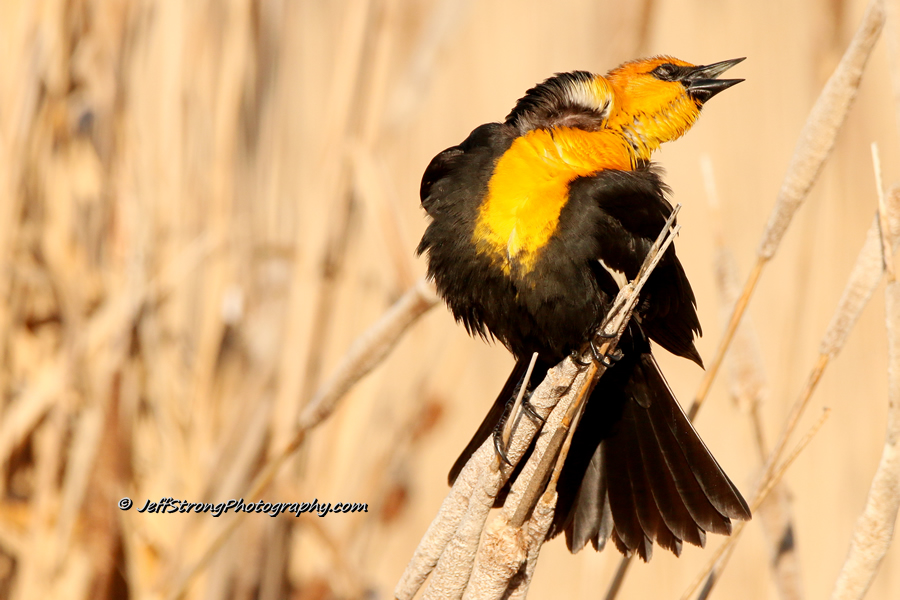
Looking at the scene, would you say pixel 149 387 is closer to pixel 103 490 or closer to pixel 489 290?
pixel 103 490

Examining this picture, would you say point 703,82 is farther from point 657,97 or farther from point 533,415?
point 533,415

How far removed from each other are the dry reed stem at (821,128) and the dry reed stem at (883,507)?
0.12 m

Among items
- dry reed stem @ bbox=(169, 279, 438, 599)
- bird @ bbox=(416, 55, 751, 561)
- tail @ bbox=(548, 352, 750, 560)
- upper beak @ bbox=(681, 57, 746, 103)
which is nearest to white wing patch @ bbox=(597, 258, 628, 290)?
bird @ bbox=(416, 55, 751, 561)

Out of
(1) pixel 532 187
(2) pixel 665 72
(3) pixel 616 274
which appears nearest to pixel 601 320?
(3) pixel 616 274

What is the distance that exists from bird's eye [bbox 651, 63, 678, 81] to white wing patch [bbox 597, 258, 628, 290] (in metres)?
0.34

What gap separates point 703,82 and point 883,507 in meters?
0.68

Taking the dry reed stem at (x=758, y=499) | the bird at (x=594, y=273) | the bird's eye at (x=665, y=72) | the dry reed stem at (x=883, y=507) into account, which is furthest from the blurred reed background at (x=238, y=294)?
the dry reed stem at (x=883, y=507)

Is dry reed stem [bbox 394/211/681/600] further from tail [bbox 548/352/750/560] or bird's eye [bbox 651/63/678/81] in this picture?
bird's eye [bbox 651/63/678/81]

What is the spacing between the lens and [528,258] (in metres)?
1.00

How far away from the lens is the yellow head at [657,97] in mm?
1106

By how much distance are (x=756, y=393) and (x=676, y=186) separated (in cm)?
118

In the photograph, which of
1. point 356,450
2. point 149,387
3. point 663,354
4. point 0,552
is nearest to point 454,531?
point 356,450

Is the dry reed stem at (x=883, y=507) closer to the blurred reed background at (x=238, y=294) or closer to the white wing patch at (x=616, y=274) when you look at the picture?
the white wing patch at (x=616, y=274)

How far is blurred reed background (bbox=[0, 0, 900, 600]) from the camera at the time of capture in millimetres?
1379
